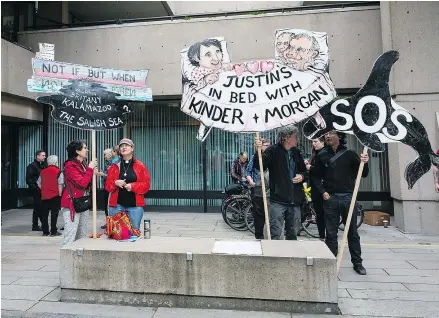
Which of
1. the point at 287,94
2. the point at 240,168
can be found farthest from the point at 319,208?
the point at 287,94

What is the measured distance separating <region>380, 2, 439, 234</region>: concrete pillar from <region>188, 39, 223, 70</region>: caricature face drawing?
511 cm

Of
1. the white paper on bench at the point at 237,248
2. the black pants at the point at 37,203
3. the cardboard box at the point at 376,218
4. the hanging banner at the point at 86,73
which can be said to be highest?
the hanging banner at the point at 86,73

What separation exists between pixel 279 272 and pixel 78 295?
2254 millimetres

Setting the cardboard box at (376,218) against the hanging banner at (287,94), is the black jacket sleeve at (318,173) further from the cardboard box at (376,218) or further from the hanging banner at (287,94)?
the cardboard box at (376,218)

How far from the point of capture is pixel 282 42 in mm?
3986

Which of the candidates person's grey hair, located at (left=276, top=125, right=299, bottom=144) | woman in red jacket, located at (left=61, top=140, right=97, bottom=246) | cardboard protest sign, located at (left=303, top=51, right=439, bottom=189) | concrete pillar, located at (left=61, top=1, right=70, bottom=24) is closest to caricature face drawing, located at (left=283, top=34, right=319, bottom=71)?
cardboard protest sign, located at (left=303, top=51, right=439, bottom=189)

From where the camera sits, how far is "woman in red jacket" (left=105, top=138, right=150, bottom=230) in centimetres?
438

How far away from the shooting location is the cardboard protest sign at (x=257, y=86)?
394 centimetres

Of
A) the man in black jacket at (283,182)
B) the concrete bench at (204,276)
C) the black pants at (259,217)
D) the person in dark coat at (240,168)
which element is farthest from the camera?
the person in dark coat at (240,168)

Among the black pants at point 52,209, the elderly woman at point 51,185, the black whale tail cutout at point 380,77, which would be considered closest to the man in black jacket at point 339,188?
the black whale tail cutout at point 380,77

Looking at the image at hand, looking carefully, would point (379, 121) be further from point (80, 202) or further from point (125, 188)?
point (80, 202)

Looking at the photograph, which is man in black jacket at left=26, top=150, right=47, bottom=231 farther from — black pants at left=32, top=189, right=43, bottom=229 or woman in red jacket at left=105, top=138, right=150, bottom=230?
woman in red jacket at left=105, top=138, right=150, bottom=230

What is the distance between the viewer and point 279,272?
338 cm

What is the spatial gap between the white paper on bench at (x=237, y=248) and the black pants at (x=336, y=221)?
130 cm
